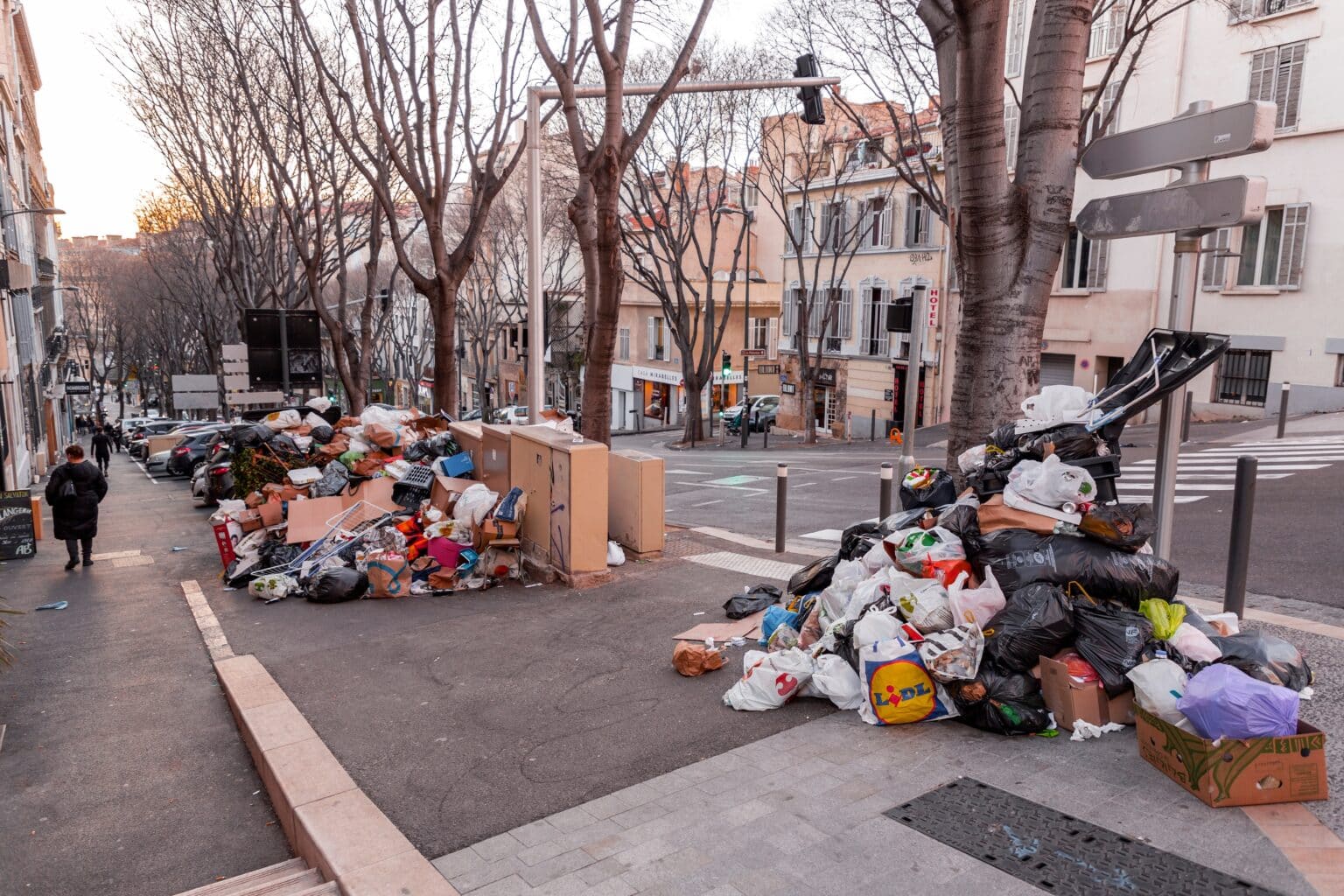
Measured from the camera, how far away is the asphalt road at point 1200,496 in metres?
8.51

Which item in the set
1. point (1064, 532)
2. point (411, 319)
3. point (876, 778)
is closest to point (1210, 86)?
point (1064, 532)

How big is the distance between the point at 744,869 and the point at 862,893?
1.49ft

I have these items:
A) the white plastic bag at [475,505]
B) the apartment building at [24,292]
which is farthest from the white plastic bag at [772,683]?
the apartment building at [24,292]

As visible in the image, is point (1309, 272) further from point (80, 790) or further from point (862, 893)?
point (80, 790)

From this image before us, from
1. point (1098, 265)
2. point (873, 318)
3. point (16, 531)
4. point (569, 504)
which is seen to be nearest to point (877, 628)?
point (569, 504)

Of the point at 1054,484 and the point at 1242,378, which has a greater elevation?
the point at 1054,484

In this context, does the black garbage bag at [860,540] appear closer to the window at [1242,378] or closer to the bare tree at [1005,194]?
the bare tree at [1005,194]

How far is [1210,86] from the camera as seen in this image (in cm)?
2350

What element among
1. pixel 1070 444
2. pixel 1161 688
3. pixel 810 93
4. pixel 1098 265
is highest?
pixel 810 93

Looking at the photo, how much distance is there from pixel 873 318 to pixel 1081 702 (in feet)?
103

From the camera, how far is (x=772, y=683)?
17.1 feet

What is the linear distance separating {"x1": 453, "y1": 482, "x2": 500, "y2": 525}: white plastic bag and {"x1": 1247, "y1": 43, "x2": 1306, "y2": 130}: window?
21.4 m

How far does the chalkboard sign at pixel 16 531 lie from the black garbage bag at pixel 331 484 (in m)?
4.99

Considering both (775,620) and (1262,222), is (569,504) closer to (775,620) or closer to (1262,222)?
(775,620)
